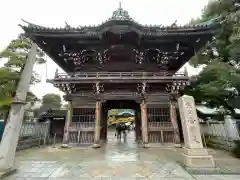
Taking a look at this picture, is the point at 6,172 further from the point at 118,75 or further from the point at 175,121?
the point at 175,121

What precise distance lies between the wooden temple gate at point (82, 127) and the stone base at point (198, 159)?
6088mm

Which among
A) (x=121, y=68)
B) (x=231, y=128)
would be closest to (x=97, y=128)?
(x=121, y=68)

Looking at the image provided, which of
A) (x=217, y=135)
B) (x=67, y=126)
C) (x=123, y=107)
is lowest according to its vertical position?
(x=217, y=135)

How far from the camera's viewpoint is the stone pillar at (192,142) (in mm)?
4926

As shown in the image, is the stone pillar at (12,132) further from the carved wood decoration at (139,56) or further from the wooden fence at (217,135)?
the wooden fence at (217,135)

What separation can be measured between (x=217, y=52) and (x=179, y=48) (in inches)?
134

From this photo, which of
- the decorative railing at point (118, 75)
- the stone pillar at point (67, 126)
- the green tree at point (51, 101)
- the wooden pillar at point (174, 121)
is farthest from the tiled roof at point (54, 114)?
the green tree at point (51, 101)

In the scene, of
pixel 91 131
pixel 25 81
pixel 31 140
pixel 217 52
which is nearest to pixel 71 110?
pixel 91 131

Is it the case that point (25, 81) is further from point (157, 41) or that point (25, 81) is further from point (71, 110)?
point (157, 41)

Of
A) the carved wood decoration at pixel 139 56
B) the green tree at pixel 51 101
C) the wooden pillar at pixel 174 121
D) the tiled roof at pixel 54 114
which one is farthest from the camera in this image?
the green tree at pixel 51 101

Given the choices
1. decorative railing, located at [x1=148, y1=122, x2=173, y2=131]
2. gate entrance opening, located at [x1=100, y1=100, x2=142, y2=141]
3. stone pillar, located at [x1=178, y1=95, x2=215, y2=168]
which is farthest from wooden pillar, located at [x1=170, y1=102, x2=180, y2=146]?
stone pillar, located at [x1=178, y1=95, x2=215, y2=168]

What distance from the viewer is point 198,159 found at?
4949 mm

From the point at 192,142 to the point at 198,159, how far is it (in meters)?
0.55

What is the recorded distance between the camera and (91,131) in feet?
31.2
